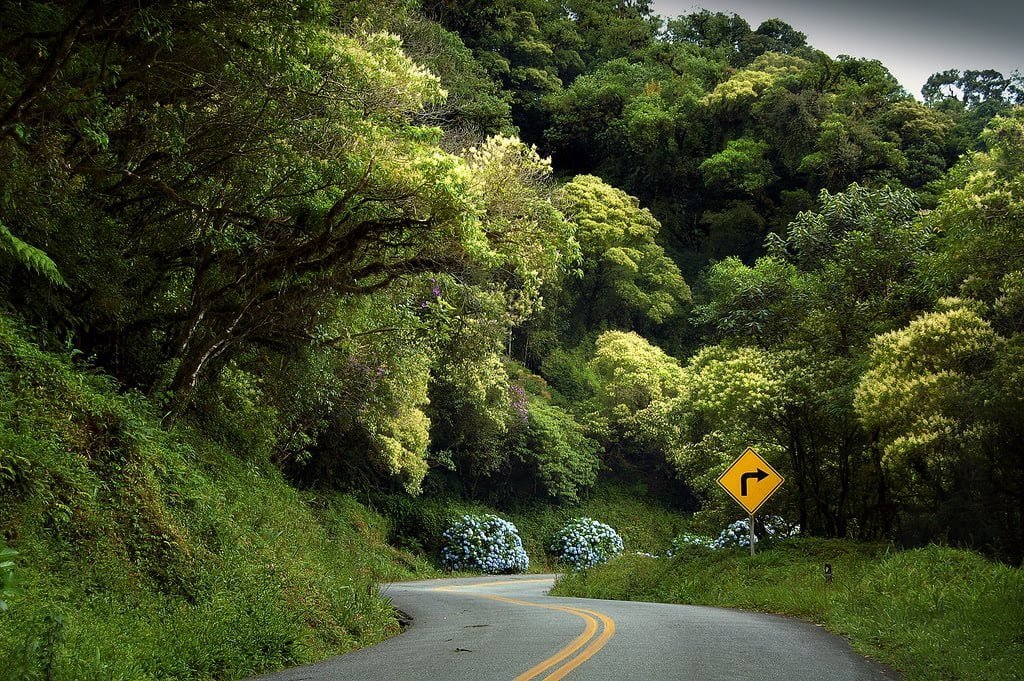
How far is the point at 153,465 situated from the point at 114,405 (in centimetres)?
91

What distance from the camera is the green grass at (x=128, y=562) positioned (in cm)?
803

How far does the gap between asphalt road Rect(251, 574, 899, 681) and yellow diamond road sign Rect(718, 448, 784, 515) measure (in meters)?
5.67

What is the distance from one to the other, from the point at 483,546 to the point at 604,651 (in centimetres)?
3240

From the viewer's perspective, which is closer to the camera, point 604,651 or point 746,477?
point 604,651

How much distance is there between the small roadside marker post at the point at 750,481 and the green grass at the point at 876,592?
5.41ft

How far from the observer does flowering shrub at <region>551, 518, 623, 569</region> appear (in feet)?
152

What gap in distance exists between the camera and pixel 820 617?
15.9m

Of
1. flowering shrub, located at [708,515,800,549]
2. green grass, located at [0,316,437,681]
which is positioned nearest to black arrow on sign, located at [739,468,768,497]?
flowering shrub, located at [708,515,800,549]

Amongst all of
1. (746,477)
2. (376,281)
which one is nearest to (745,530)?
(746,477)

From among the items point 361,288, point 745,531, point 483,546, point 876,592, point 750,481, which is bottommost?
point 483,546

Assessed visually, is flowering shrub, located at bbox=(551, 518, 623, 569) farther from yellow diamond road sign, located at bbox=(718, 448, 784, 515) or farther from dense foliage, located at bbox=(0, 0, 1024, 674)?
yellow diamond road sign, located at bbox=(718, 448, 784, 515)

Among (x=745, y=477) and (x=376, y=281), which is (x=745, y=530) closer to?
(x=745, y=477)

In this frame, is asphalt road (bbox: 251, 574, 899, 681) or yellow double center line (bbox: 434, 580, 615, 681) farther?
asphalt road (bbox: 251, 574, 899, 681)

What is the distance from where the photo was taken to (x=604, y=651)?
9852 millimetres
